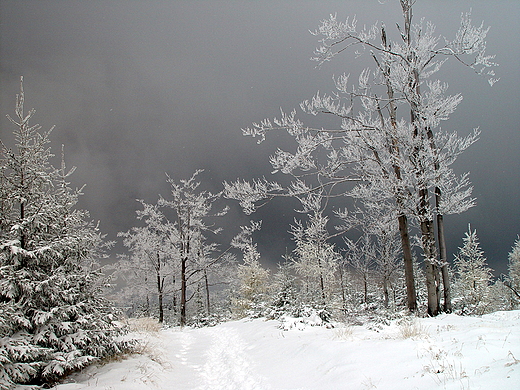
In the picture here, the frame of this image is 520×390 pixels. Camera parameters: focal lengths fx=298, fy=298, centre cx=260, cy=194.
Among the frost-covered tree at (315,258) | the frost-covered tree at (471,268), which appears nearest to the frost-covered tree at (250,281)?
the frost-covered tree at (315,258)

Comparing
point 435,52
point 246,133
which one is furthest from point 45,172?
point 435,52

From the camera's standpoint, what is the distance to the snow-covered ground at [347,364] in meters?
3.23

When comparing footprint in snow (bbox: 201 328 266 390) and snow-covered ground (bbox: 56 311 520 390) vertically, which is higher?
snow-covered ground (bbox: 56 311 520 390)

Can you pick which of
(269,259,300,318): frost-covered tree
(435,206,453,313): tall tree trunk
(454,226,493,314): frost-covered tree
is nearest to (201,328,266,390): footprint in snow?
(435,206,453,313): tall tree trunk

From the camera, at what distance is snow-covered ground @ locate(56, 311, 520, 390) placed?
3.23 m

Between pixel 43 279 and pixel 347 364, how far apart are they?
214 inches

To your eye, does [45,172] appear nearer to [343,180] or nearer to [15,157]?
[15,157]

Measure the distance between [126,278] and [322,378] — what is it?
93.6 ft

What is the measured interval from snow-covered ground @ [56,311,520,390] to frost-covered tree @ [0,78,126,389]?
2.00ft

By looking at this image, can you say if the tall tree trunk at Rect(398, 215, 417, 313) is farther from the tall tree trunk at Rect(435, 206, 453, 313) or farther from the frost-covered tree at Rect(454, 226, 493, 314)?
the frost-covered tree at Rect(454, 226, 493, 314)

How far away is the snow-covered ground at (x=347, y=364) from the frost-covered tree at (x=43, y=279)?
0.61 m

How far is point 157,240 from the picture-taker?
2175 cm

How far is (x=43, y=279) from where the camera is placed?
540 centimetres

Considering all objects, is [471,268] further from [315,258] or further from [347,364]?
[347,364]
